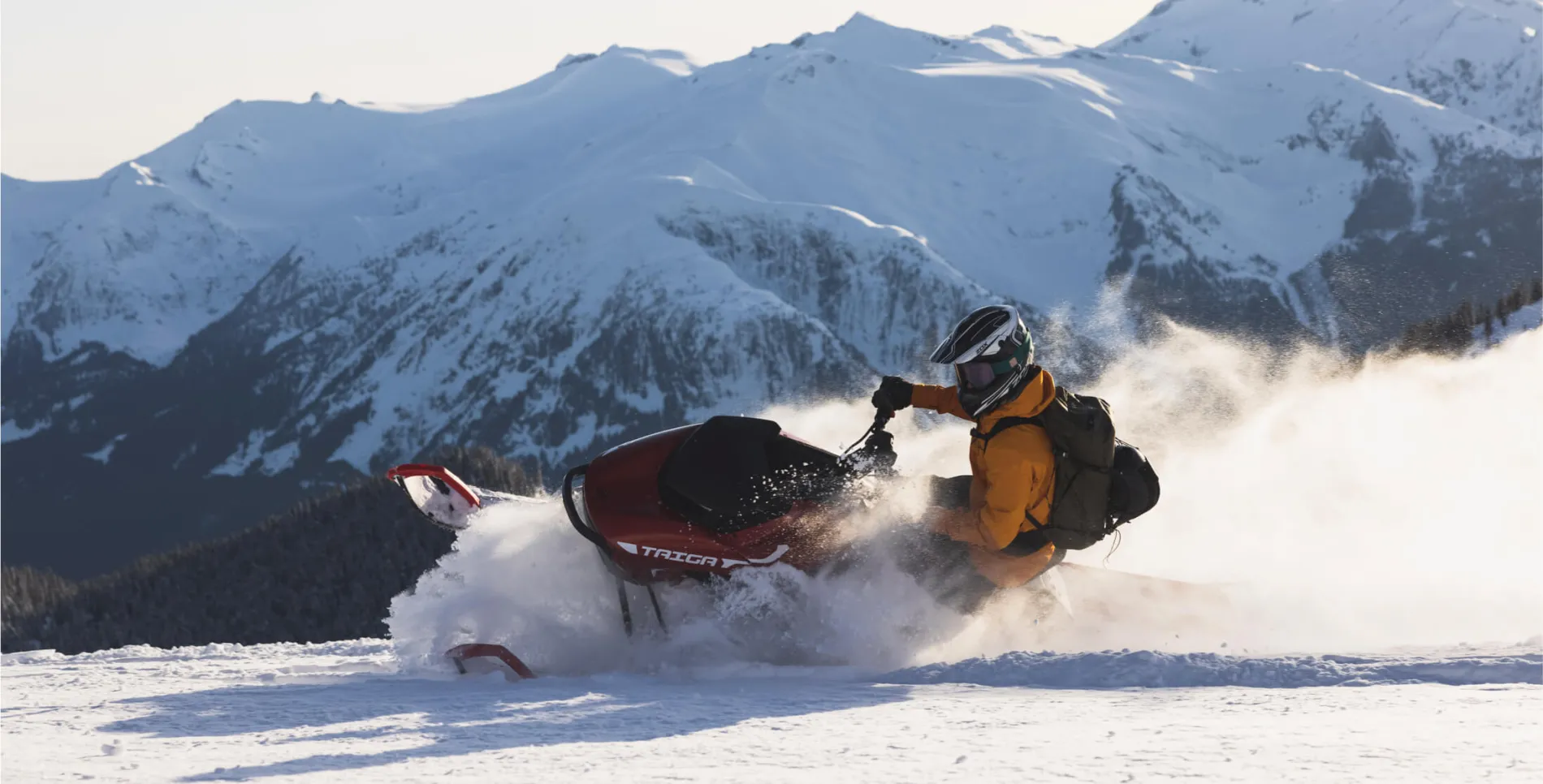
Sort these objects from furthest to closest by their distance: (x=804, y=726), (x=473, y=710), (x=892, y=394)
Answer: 1. (x=892, y=394)
2. (x=473, y=710)
3. (x=804, y=726)

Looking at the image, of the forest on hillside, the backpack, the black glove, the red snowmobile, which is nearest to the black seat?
the red snowmobile

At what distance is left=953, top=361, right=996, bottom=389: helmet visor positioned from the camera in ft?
26.5

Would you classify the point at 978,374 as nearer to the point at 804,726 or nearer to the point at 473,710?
the point at 804,726

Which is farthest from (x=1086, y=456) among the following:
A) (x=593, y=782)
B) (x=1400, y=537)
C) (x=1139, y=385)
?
(x=1139, y=385)

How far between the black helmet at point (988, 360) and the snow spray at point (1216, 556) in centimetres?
91

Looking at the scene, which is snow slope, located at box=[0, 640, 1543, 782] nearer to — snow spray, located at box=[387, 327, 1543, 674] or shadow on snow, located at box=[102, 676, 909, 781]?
shadow on snow, located at box=[102, 676, 909, 781]

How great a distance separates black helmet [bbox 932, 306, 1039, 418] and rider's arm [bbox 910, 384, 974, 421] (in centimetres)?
76

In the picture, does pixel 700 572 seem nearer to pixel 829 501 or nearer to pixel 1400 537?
pixel 829 501

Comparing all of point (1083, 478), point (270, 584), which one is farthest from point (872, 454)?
point (270, 584)

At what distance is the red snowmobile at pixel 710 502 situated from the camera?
27.2ft

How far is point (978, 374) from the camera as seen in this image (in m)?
8.08

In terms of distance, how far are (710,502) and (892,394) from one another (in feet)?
4.74

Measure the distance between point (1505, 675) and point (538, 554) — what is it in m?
5.17

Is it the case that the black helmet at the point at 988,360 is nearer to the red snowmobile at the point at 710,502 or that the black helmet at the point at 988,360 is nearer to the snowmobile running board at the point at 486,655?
the red snowmobile at the point at 710,502
